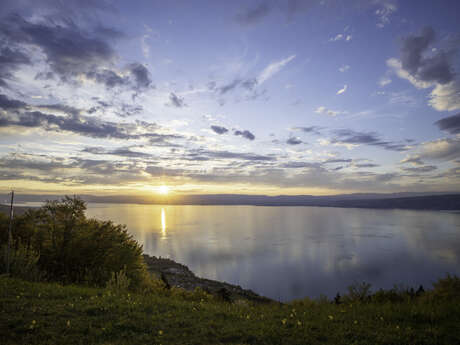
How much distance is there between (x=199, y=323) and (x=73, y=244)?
41.4ft

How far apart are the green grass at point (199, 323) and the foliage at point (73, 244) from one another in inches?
278

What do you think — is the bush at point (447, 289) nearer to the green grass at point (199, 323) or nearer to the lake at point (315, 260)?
the green grass at point (199, 323)

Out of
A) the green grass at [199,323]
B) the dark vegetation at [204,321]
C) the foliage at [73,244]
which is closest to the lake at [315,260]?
the foliage at [73,244]

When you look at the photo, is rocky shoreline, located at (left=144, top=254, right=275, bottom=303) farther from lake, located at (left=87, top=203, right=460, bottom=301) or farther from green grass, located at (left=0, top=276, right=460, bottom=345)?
green grass, located at (left=0, top=276, right=460, bottom=345)

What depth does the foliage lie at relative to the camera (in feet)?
49.9

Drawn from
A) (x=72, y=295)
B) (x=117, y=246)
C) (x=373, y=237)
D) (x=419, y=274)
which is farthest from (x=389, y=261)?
(x=72, y=295)

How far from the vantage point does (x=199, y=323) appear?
6.85 metres

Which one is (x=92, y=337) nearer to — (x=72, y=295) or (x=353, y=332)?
(x=72, y=295)

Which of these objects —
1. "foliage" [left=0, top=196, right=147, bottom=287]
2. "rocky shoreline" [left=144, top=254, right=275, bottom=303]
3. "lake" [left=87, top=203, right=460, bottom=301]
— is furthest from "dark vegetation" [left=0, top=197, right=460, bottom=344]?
"lake" [left=87, top=203, right=460, bottom=301]

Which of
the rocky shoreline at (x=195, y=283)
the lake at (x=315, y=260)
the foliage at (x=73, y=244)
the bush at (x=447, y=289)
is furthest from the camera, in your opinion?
the lake at (x=315, y=260)

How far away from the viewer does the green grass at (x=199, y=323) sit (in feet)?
18.9

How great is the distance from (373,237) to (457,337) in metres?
101

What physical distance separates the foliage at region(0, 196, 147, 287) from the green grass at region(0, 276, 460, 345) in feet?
23.2

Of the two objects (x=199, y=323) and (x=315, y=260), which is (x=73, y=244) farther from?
(x=315, y=260)
